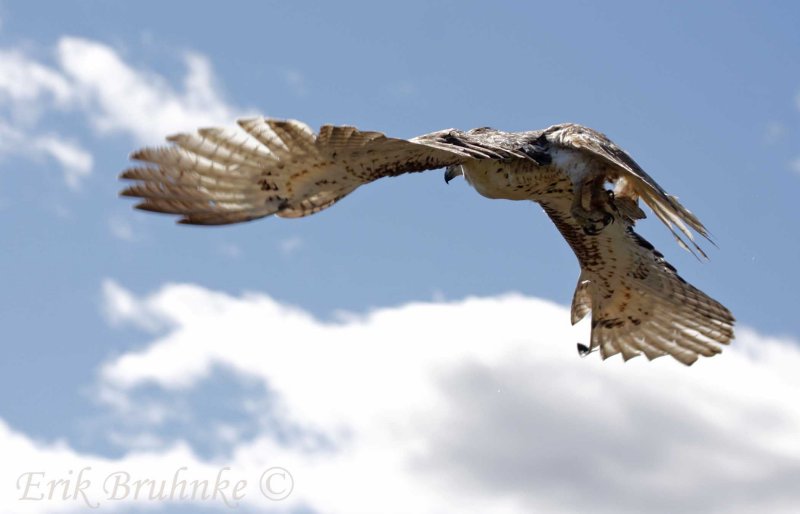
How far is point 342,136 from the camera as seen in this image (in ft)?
25.8

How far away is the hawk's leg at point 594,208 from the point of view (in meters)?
10.4

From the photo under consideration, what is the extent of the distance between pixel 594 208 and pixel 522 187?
94cm

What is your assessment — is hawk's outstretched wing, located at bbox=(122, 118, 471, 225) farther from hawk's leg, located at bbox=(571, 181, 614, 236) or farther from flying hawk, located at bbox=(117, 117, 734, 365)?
hawk's leg, located at bbox=(571, 181, 614, 236)

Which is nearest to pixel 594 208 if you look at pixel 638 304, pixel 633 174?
pixel 633 174

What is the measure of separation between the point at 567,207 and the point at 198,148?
13.1 ft

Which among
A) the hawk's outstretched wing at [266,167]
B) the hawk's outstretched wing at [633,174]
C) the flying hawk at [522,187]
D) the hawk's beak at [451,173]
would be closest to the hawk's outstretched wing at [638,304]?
the flying hawk at [522,187]

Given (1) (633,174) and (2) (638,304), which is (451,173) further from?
(2) (638,304)

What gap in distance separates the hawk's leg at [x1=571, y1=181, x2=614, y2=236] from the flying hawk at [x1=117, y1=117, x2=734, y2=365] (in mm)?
13

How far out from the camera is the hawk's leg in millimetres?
10406

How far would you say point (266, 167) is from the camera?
8.10m

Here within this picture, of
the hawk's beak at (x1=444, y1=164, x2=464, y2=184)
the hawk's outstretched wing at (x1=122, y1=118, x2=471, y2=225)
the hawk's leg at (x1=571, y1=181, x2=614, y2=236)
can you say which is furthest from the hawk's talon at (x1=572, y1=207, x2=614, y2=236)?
the hawk's outstretched wing at (x1=122, y1=118, x2=471, y2=225)

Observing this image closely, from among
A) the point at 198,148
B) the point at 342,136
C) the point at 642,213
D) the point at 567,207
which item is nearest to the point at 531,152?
the point at 567,207

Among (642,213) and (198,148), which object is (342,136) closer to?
(198,148)

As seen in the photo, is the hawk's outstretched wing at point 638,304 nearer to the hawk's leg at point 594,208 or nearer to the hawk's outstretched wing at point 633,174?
the hawk's leg at point 594,208
